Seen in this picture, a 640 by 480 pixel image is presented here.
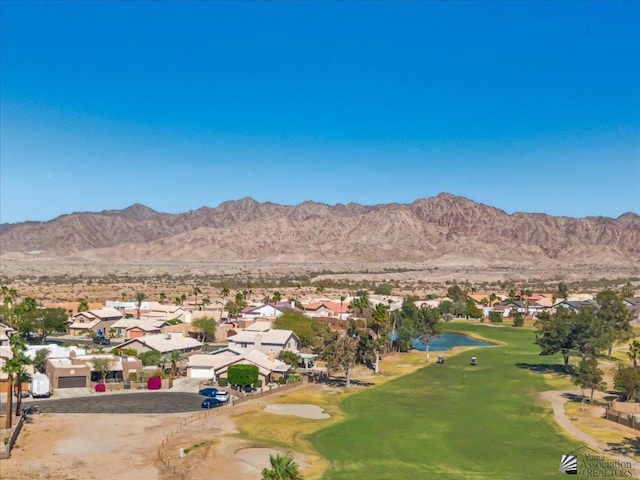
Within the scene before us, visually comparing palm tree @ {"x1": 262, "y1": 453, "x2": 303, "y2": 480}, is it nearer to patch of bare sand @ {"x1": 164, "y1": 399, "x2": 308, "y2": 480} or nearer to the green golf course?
patch of bare sand @ {"x1": 164, "y1": 399, "x2": 308, "y2": 480}

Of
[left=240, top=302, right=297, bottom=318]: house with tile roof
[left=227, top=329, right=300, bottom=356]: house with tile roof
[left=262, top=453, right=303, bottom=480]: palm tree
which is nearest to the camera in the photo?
[left=262, top=453, right=303, bottom=480]: palm tree

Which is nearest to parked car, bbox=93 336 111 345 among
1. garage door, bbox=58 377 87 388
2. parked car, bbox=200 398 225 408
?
garage door, bbox=58 377 87 388

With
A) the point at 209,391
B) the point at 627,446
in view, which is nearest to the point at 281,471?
the point at 627,446

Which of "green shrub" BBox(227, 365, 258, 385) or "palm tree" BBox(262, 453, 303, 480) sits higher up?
"palm tree" BBox(262, 453, 303, 480)

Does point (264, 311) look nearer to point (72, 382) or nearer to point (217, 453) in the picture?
point (72, 382)

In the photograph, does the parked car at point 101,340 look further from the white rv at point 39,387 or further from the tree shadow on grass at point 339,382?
the tree shadow on grass at point 339,382

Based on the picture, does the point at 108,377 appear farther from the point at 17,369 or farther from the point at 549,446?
the point at 549,446
